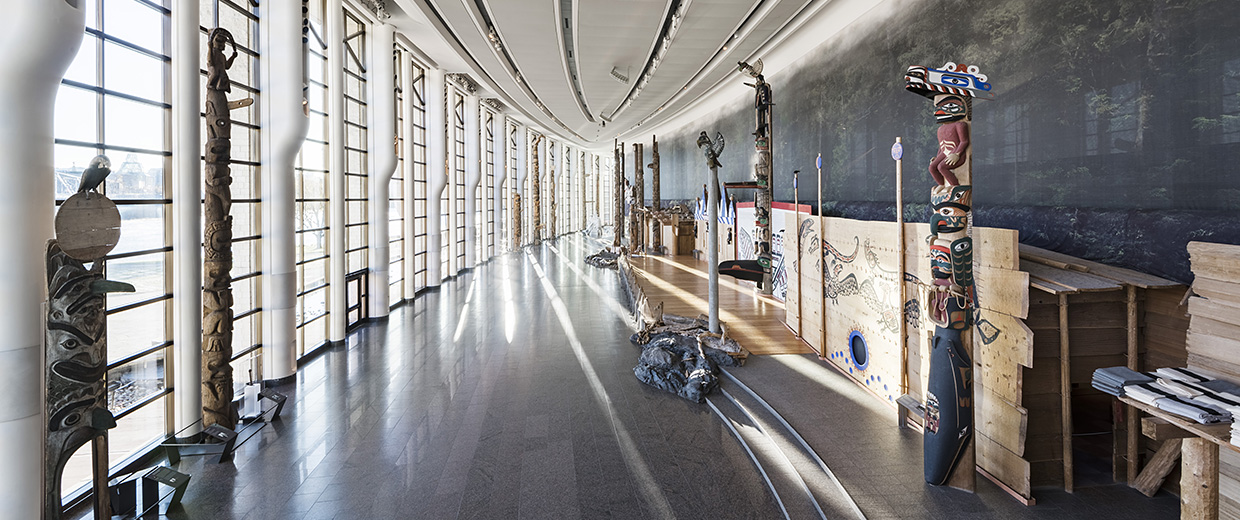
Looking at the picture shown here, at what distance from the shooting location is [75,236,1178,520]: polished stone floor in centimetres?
363

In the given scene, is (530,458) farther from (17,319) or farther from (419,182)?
(419,182)

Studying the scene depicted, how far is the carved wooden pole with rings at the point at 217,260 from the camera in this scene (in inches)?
182

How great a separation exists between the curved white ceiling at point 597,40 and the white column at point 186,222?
464 centimetres

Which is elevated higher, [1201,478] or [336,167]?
[336,167]

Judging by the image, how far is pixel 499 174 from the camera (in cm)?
1992

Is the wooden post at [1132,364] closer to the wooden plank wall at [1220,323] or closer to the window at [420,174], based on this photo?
the wooden plank wall at [1220,323]

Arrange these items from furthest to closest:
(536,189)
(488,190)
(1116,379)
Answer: (536,189) → (488,190) → (1116,379)

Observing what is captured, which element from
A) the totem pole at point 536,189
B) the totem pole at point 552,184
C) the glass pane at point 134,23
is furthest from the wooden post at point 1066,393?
the totem pole at point 552,184

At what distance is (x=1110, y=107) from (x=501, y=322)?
319 inches

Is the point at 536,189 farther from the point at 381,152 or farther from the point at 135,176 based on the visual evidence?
the point at 135,176

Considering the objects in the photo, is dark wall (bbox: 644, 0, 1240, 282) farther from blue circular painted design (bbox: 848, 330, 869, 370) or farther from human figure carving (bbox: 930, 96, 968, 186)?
blue circular painted design (bbox: 848, 330, 869, 370)

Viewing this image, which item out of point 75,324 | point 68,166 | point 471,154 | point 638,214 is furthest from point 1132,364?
point 638,214

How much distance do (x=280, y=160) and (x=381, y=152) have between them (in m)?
3.44

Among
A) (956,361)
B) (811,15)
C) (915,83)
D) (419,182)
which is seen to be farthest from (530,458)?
(419,182)
